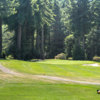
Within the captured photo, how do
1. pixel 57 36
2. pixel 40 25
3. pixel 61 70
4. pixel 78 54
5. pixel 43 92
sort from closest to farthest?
1. pixel 43 92
2. pixel 61 70
3. pixel 40 25
4. pixel 78 54
5. pixel 57 36

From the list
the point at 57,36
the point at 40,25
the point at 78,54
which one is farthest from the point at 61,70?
the point at 57,36

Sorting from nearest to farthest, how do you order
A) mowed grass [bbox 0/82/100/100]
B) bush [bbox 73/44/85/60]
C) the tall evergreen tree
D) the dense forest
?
mowed grass [bbox 0/82/100/100]
the dense forest
bush [bbox 73/44/85/60]
the tall evergreen tree

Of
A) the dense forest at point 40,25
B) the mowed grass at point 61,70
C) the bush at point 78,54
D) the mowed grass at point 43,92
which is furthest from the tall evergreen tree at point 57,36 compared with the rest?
the mowed grass at point 43,92

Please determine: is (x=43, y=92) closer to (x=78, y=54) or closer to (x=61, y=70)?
(x=61, y=70)

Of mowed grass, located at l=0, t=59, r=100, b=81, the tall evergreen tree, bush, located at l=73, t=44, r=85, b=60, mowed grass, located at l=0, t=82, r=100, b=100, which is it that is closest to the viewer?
mowed grass, located at l=0, t=82, r=100, b=100

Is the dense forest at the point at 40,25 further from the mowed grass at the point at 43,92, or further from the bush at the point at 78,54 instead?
the mowed grass at the point at 43,92

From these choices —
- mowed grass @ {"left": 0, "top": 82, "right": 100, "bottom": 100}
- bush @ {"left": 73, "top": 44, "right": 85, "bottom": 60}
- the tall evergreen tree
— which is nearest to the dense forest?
bush @ {"left": 73, "top": 44, "right": 85, "bottom": 60}

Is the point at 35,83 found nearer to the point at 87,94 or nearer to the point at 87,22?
the point at 87,94

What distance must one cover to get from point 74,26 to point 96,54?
35.1 ft

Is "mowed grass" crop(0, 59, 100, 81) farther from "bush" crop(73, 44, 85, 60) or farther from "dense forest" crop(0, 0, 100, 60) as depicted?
"bush" crop(73, 44, 85, 60)

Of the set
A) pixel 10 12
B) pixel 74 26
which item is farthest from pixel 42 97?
pixel 74 26

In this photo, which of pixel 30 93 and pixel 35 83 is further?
pixel 35 83

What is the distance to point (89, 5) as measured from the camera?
4331 cm

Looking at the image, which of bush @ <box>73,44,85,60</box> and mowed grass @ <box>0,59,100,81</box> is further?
bush @ <box>73,44,85,60</box>
